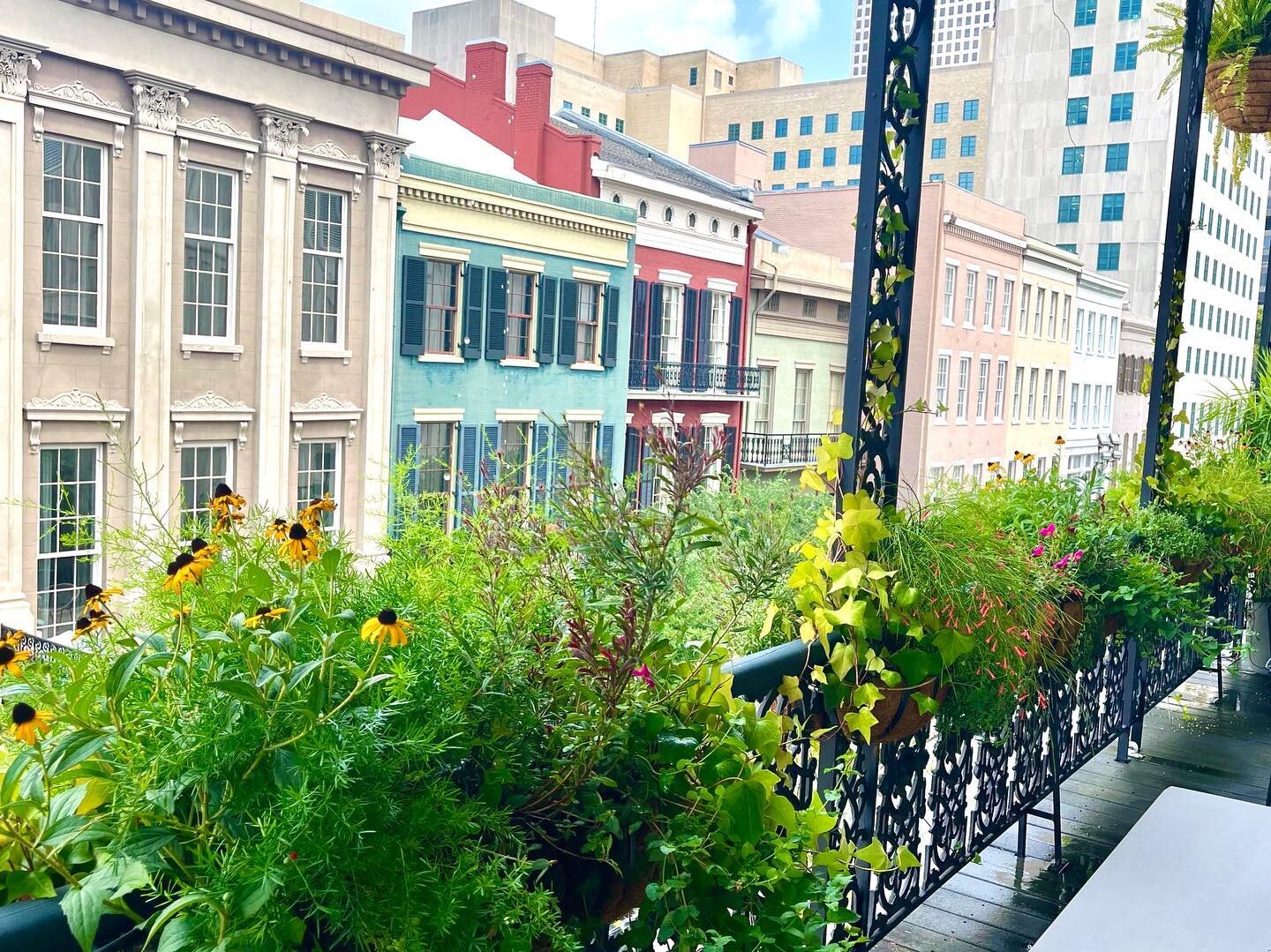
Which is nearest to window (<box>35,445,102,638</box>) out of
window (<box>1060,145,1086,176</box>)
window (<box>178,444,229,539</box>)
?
window (<box>178,444,229,539</box>)

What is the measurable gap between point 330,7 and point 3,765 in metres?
9.95

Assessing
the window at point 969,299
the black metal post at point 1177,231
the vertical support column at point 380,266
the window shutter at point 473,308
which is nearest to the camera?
the black metal post at point 1177,231

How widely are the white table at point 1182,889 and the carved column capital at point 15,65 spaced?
7363 millimetres

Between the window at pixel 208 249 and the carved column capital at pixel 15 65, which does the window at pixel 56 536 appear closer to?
the window at pixel 208 249

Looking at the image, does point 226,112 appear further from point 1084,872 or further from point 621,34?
point 1084,872

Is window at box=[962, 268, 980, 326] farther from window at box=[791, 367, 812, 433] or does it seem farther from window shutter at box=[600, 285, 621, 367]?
window shutter at box=[600, 285, 621, 367]

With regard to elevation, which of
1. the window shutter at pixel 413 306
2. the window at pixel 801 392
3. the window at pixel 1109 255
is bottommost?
the window at pixel 801 392

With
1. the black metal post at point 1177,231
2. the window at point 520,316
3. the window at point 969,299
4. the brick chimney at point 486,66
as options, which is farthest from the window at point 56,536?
the window at point 969,299

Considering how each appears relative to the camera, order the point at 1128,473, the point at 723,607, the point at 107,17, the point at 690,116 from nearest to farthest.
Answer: the point at 723,607 → the point at 1128,473 → the point at 107,17 → the point at 690,116

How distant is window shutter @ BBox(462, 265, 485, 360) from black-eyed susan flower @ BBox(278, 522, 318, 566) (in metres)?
9.65

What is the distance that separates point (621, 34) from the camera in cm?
430

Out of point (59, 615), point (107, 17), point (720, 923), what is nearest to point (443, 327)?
point (107, 17)

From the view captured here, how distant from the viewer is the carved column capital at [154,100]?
289 inches

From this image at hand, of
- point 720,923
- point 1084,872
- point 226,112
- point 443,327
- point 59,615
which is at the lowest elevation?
point 59,615
